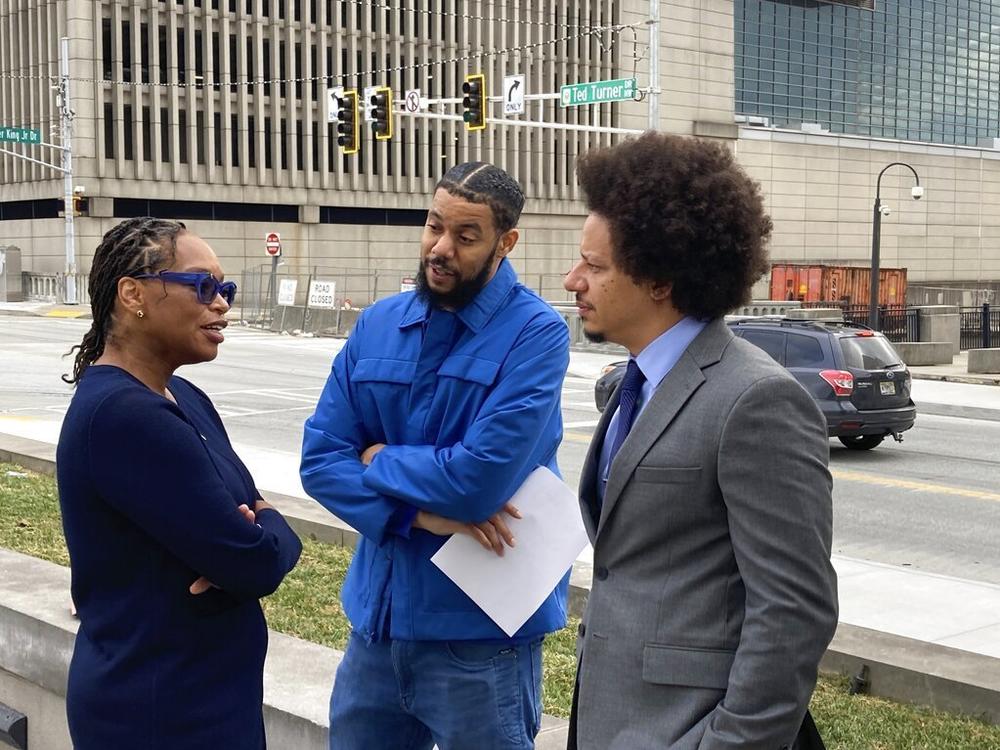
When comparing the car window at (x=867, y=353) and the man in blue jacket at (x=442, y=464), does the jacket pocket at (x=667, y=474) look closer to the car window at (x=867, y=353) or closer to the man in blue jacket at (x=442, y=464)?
the man in blue jacket at (x=442, y=464)

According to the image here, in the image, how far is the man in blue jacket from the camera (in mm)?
3270

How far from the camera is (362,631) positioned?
3.35 m

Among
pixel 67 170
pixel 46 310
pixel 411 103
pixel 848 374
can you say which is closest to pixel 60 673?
pixel 848 374

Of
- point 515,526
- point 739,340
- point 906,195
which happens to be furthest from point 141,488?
point 906,195

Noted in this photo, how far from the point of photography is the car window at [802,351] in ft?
52.9

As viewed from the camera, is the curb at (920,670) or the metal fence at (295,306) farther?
the metal fence at (295,306)

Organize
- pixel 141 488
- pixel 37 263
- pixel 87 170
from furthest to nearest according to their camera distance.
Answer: pixel 37 263 → pixel 87 170 → pixel 141 488

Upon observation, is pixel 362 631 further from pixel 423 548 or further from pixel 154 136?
pixel 154 136

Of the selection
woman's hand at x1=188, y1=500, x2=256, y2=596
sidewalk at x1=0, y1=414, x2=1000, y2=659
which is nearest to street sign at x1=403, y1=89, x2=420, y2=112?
sidewalk at x1=0, y1=414, x2=1000, y2=659

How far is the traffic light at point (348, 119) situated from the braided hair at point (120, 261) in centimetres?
2649

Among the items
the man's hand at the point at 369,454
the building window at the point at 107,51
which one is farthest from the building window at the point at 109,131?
the man's hand at the point at 369,454

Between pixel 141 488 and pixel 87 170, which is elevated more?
pixel 87 170

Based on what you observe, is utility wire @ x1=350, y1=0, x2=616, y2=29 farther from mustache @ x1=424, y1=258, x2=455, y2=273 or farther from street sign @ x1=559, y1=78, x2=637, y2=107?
mustache @ x1=424, y1=258, x2=455, y2=273

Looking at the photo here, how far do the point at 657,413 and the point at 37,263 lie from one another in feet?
184
